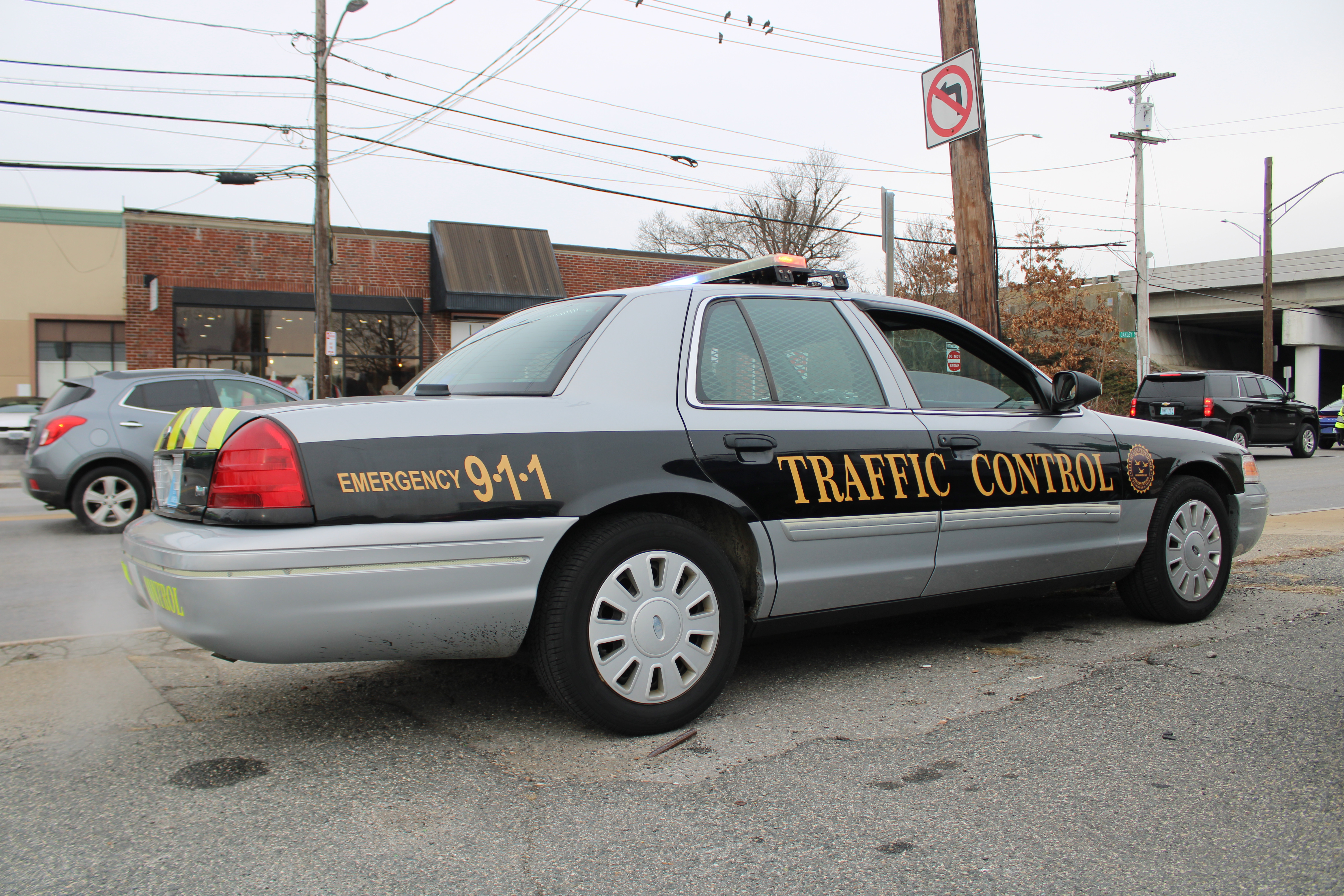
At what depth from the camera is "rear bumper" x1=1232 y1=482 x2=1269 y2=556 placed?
5.00 meters

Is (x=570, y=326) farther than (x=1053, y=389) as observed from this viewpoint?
No

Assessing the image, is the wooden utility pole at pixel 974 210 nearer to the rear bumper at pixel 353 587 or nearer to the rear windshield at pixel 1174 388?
the rear bumper at pixel 353 587

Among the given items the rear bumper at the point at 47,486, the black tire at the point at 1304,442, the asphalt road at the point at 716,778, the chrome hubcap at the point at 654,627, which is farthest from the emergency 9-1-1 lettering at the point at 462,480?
the black tire at the point at 1304,442

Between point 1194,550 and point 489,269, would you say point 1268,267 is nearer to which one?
point 489,269

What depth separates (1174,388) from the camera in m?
18.7

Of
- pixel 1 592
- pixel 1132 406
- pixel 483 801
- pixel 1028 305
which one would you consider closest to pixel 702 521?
pixel 483 801

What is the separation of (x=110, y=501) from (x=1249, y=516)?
9160 mm

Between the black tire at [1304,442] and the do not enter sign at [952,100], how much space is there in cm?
1641

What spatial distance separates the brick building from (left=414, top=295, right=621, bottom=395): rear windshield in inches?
654

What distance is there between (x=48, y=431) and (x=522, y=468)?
7.77m

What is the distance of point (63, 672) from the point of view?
4.04m

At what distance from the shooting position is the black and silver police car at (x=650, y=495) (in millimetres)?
2801

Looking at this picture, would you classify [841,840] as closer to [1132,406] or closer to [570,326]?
[570,326]

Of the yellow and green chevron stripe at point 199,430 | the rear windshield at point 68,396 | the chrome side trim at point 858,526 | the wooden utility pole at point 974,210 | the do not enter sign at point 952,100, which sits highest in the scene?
the do not enter sign at point 952,100
